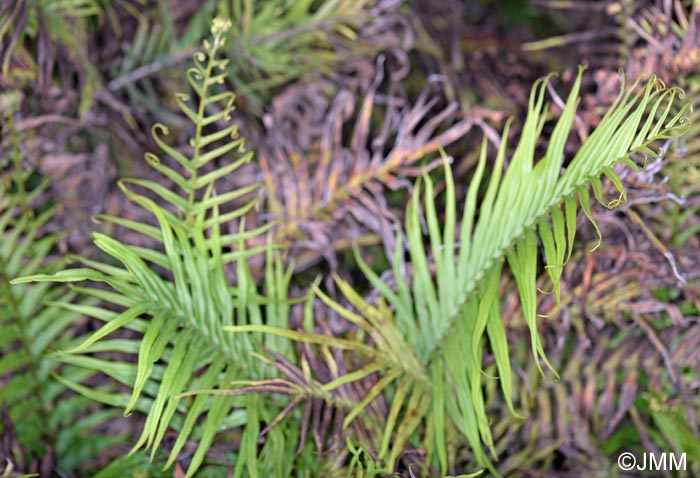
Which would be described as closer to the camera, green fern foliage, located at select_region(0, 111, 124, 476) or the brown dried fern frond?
green fern foliage, located at select_region(0, 111, 124, 476)

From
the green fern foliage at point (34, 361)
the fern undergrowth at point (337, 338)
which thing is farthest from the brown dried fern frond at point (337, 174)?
the green fern foliage at point (34, 361)

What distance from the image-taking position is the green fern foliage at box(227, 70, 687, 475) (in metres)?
0.77

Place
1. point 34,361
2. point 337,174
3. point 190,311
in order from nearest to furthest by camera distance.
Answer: point 190,311 < point 34,361 < point 337,174

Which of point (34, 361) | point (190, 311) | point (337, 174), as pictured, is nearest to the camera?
point (190, 311)

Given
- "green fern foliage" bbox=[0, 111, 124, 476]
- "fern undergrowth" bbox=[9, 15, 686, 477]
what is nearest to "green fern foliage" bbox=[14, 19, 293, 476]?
"fern undergrowth" bbox=[9, 15, 686, 477]

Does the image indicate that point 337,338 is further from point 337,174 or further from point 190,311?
point 337,174

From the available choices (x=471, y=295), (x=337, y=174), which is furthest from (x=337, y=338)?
(x=337, y=174)

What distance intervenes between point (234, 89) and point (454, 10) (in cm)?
61

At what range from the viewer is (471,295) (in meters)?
0.90

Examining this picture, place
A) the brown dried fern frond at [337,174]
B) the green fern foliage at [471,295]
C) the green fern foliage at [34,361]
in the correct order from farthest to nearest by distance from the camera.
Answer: the brown dried fern frond at [337,174] < the green fern foliage at [34,361] < the green fern foliage at [471,295]

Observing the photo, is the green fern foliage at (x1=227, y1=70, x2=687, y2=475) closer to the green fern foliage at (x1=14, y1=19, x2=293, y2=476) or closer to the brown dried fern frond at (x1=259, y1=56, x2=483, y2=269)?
the green fern foliage at (x1=14, y1=19, x2=293, y2=476)

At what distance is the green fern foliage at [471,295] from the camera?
0.77 m

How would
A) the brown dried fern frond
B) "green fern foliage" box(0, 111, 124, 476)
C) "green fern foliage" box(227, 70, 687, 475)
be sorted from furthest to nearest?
the brown dried fern frond, "green fern foliage" box(0, 111, 124, 476), "green fern foliage" box(227, 70, 687, 475)

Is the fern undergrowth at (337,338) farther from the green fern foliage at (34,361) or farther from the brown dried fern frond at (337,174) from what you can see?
the brown dried fern frond at (337,174)
